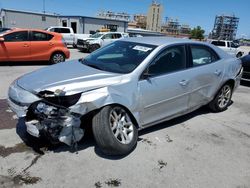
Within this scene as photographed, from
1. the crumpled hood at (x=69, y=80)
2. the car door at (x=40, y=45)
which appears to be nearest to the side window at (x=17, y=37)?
the car door at (x=40, y=45)

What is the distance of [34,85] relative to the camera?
3533mm

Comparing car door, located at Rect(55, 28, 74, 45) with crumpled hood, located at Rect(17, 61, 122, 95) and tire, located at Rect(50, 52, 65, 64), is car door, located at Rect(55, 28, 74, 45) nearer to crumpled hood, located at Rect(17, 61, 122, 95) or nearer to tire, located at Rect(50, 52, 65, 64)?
tire, located at Rect(50, 52, 65, 64)

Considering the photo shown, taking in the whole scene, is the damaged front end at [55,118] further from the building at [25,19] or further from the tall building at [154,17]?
the tall building at [154,17]

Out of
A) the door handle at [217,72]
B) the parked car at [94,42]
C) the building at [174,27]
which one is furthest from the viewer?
the building at [174,27]

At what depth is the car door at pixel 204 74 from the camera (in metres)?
4.68

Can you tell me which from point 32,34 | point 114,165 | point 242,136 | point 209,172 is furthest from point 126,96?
point 32,34

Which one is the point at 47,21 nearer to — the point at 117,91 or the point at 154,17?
the point at 117,91

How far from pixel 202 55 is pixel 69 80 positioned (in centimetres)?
275

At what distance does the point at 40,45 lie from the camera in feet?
35.0

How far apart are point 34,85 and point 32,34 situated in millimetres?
7707

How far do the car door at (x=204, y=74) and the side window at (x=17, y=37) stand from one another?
7.70 m

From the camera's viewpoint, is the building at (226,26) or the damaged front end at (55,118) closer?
the damaged front end at (55,118)

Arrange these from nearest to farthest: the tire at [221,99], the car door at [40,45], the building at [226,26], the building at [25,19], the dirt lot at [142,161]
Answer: the dirt lot at [142,161] → the tire at [221,99] → the car door at [40,45] → the building at [25,19] → the building at [226,26]

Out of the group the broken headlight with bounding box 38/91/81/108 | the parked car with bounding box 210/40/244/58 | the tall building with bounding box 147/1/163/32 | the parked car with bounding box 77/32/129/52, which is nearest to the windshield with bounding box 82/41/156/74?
the broken headlight with bounding box 38/91/81/108
